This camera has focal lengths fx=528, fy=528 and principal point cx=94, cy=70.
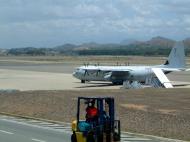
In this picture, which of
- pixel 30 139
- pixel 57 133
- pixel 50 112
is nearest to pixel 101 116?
pixel 30 139

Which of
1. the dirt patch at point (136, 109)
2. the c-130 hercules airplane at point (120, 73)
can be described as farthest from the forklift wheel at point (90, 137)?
the c-130 hercules airplane at point (120, 73)

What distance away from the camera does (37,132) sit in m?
27.4

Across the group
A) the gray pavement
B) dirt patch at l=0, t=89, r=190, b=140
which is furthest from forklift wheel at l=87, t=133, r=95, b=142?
dirt patch at l=0, t=89, r=190, b=140

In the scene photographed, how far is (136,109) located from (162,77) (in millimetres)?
34199

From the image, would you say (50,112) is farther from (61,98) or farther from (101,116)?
(101,116)

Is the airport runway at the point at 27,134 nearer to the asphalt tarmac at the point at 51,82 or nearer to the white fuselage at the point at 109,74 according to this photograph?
the asphalt tarmac at the point at 51,82

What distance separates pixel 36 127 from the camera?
98.6 ft

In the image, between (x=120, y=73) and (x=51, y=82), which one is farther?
(x=51, y=82)

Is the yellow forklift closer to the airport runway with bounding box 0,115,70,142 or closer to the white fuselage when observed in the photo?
the airport runway with bounding box 0,115,70,142

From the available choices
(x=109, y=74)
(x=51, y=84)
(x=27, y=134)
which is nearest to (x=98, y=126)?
(x=27, y=134)

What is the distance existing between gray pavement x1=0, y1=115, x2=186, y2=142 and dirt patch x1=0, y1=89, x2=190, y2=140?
1449 millimetres

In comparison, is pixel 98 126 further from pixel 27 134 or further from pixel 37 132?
pixel 37 132

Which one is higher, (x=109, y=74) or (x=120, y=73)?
(x=120, y=73)

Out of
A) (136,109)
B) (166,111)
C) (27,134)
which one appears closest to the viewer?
(27,134)
